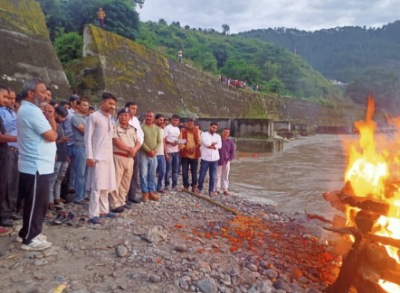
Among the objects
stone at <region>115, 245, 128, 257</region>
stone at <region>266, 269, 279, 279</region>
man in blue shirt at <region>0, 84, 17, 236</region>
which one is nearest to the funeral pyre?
stone at <region>266, 269, 279, 279</region>

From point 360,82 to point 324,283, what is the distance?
60711 mm

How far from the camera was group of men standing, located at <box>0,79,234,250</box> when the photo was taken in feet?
11.0

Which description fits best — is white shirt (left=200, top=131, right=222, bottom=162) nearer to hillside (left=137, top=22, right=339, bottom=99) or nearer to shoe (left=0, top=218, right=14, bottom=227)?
shoe (left=0, top=218, right=14, bottom=227)

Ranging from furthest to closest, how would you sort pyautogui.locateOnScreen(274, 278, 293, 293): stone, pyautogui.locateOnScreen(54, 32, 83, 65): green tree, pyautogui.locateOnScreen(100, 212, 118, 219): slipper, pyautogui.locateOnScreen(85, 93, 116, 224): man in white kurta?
pyautogui.locateOnScreen(54, 32, 83, 65): green tree < pyautogui.locateOnScreen(100, 212, 118, 219): slipper < pyautogui.locateOnScreen(85, 93, 116, 224): man in white kurta < pyautogui.locateOnScreen(274, 278, 293, 293): stone

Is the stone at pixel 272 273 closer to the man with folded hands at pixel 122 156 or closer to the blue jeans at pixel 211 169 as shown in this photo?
the man with folded hands at pixel 122 156

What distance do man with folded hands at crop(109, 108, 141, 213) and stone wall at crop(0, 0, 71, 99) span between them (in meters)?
6.34

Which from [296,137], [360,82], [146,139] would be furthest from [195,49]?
[146,139]

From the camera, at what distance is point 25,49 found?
10922mm

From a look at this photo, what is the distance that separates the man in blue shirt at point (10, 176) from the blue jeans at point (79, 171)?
3.24ft

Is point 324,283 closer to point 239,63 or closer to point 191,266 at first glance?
point 191,266

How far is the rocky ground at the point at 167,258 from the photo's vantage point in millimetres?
3020

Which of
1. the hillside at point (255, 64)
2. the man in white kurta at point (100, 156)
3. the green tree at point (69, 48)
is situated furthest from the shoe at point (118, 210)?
the hillside at point (255, 64)

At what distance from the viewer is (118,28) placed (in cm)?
2270

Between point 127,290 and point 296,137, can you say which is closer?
point 127,290
